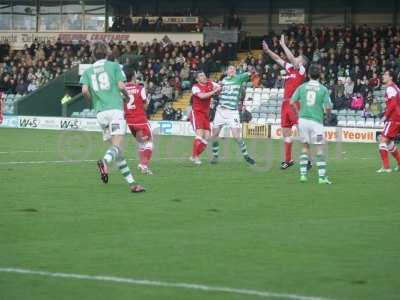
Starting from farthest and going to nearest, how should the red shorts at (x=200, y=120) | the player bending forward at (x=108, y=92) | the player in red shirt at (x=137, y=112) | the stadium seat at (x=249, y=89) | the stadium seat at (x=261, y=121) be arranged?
the stadium seat at (x=249, y=89)
the stadium seat at (x=261, y=121)
the red shorts at (x=200, y=120)
the player in red shirt at (x=137, y=112)
the player bending forward at (x=108, y=92)

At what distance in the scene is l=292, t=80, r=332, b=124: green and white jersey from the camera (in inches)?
658

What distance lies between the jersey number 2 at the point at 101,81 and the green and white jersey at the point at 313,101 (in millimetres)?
3594

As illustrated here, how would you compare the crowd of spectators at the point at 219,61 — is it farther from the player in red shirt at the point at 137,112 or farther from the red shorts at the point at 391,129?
the red shorts at the point at 391,129

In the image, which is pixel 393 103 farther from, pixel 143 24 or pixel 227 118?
pixel 143 24

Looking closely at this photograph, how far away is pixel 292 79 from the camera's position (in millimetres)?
20625

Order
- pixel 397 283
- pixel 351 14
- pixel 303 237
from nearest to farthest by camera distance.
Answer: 1. pixel 397 283
2. pixel 303 237
3. pixel 351 14

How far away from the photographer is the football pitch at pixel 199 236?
26.0 feet

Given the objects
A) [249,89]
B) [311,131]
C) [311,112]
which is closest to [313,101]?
[311,112]

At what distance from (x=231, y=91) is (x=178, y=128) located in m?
17.4

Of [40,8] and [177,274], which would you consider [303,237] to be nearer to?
[177,274]

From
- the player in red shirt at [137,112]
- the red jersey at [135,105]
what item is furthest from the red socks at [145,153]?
the red jersey at [135,105]

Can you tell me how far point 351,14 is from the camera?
4694cm

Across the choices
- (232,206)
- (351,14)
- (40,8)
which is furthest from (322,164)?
(40,8)

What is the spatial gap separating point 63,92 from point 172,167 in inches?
1116
